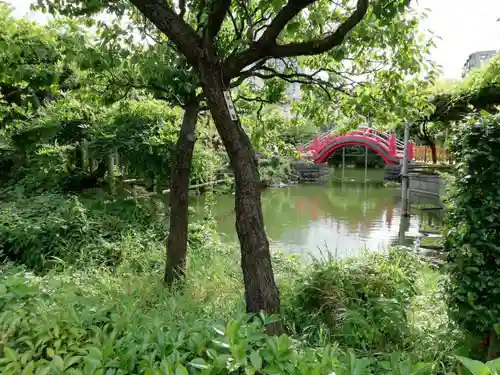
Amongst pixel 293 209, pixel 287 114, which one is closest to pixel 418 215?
pixel 293 209

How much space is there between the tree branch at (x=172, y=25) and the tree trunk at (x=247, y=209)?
0.09m

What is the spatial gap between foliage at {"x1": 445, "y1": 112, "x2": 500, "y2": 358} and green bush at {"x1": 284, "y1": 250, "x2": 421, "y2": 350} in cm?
51

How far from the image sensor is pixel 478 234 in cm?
176

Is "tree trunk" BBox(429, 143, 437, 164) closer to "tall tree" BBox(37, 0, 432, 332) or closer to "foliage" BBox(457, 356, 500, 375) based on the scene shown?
"tall tree" BBox(37, 0, 432, 332)

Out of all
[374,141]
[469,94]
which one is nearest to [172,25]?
[469,94]

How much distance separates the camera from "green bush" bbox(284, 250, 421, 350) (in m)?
2.24

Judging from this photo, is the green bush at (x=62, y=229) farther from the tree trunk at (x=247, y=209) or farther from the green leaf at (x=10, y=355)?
the green leaf at (x=10, y=355)

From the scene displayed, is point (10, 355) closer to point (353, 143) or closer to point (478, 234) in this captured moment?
point (478, 234)

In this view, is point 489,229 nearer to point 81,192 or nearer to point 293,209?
point 81,192

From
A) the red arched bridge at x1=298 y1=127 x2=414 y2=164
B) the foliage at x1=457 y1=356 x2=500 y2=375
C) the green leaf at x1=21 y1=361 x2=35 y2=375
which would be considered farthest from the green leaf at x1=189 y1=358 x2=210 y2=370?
the red arched bridge at x1=298 y1=127 x2=414 y2=164

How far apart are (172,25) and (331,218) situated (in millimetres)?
9342

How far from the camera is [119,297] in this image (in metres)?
2.54

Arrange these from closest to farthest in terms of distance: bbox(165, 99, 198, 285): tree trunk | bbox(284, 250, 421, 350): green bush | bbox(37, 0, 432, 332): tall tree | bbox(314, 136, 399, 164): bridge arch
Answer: bbox(37, 0, 432, 332): tall tree < bbox(284, 250, 421, 350): green bush < bbox(165, 99, 198, 285): tree trunk < bbox(314, 136, 399, 164): bridge arch

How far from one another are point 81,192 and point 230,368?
4.38m
